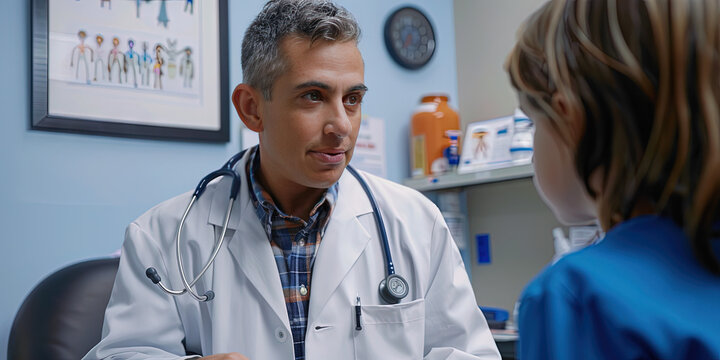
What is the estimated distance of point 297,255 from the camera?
131 centimetres

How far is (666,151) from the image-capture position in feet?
1.77

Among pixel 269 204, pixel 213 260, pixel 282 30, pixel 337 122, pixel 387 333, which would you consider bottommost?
pixel 387 333

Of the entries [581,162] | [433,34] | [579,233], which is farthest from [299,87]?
[433,34]

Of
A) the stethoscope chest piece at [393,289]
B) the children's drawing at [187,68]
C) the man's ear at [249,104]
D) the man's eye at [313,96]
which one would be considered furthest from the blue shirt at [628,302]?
the children's drawing at [187,68]

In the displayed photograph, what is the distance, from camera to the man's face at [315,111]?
1279 millimetres

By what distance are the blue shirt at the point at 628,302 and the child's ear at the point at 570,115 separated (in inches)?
3.6

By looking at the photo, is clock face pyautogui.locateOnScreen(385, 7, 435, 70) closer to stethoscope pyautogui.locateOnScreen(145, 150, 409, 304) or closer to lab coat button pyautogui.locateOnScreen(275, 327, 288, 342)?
stethoscope pyautogui.locateOnScreen(145, 150, 409, 304)

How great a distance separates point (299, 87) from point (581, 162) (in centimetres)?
78

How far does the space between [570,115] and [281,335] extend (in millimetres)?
797

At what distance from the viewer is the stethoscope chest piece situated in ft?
4.11

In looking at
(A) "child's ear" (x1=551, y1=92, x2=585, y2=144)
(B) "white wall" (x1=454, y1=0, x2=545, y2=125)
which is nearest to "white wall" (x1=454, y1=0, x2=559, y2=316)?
(B) "white wall" (x1=454, y1=0, x2=545, y2=125)

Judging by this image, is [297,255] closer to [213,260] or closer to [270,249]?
[270,249]

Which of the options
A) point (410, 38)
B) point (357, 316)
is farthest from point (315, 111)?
point (410, 38)

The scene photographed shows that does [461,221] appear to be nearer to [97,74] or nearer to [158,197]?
[158,197]
